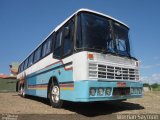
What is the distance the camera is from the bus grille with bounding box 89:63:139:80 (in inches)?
279

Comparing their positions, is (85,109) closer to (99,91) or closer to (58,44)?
(99,91)

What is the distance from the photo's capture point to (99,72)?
23.6ft

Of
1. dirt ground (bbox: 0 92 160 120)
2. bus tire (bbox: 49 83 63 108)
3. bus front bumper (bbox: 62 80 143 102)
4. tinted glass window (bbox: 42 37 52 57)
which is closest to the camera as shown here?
bus front bumper (bbox: 62 80 143 102)

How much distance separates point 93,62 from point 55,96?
288 cm

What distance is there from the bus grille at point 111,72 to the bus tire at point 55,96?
2295 millimetres

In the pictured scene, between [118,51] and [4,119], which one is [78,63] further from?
[4,119]

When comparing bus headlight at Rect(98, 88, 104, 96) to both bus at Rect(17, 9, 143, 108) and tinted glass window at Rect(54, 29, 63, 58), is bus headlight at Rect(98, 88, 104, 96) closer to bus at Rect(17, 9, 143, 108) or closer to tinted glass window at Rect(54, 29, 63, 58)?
bus at Rect(17, 9, 143, 108)

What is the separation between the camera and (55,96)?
923 cm

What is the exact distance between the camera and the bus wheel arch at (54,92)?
8.89m

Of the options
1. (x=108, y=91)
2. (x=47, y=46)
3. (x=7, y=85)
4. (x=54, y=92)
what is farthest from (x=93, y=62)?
(x=7, y=85)

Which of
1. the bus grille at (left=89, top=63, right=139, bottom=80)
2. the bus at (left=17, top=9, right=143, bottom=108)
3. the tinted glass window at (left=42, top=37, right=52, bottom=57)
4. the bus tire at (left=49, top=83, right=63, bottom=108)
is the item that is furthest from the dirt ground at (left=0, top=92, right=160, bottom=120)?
the tinted glass window at (left=42, top=37, right=52, bottom=57)

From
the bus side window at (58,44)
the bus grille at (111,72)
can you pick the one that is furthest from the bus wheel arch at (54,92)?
the bus grille at (111,72)

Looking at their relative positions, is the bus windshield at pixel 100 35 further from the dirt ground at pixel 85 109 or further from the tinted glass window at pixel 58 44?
the dirt ground at pixel 85 109

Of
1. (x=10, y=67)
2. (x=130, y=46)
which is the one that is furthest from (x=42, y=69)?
(x=10, y=67)
